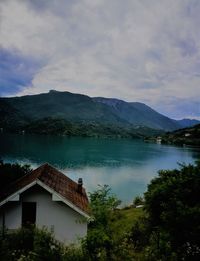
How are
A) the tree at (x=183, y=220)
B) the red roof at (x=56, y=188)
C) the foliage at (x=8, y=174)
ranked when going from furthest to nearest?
the foliage at (x=8, y=174) < the red roof at (x=56, y=188) < the tree at (x=183, y=220)

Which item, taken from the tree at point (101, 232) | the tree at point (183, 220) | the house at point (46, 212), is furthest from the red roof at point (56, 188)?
the tree at point (183, 220)

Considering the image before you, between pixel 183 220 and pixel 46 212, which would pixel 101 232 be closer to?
pixel 183 220

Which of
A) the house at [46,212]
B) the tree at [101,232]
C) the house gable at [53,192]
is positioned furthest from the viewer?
the house at [46,212]

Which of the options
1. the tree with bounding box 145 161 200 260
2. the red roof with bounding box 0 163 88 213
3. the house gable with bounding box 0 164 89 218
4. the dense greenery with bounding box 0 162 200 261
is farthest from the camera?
the red roof with bounding box 0 163 88 213

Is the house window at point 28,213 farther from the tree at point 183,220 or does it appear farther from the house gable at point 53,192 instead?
the tree at point 183,220

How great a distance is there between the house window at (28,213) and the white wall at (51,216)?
0.22m

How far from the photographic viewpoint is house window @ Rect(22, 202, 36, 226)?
18859 millimetres

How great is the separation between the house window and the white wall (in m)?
0.22

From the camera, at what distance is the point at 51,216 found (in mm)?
18922

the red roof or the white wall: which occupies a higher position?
the red roof

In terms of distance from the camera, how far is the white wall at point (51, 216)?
18750 mm

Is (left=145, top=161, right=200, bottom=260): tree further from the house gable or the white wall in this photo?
the white wall

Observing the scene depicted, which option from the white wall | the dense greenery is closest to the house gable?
the white wall

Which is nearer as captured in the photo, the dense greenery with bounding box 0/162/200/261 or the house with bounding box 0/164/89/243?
the dense greenery with bounding box 0/162/200/261
